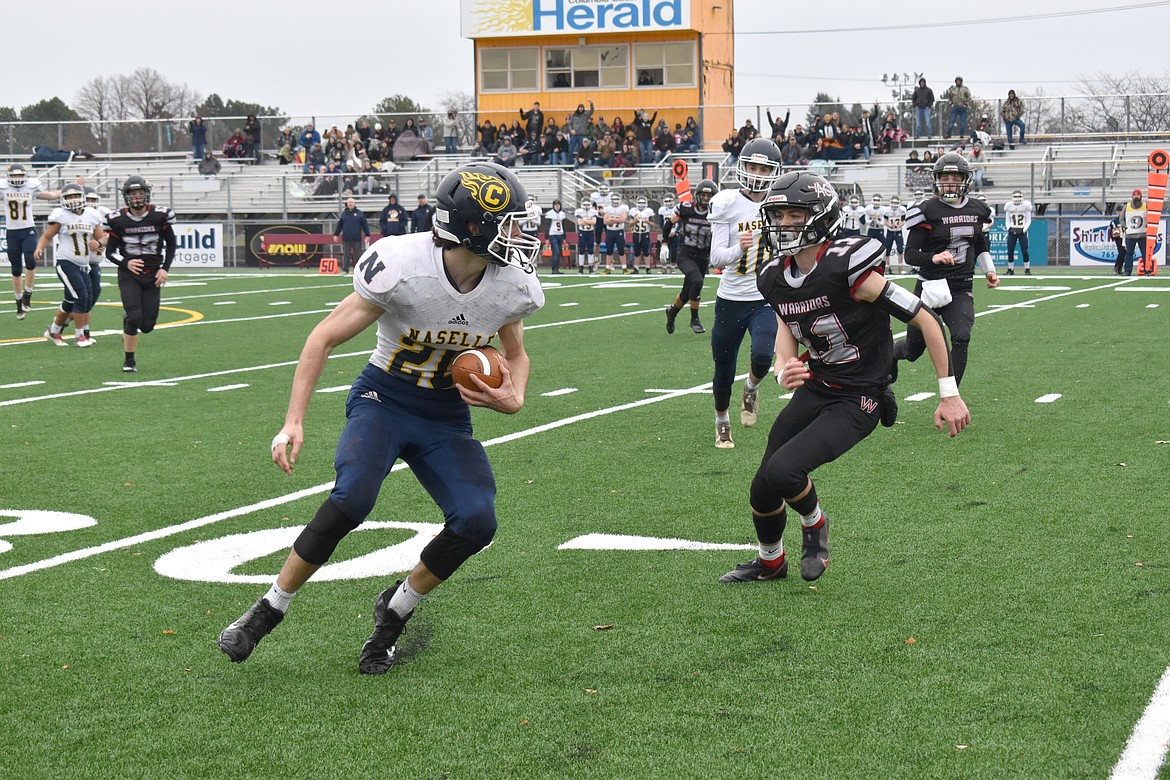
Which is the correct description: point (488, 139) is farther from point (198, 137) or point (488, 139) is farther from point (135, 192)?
point (135, 192)

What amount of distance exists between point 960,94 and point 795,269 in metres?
35.3

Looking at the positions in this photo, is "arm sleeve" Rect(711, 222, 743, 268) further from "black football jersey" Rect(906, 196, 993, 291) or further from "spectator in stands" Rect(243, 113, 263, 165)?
"spectator in stands" Rect(243, 113, 263, 165)

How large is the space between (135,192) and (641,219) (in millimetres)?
21255

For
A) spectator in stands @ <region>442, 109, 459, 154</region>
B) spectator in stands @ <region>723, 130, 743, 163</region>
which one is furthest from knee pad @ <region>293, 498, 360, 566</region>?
spectator in stands @ <region>442, 109, 459, 154</region>

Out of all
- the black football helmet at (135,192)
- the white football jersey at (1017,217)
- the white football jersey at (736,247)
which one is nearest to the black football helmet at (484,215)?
the white football jersey at (736,247)

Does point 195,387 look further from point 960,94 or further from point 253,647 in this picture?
point 960,94

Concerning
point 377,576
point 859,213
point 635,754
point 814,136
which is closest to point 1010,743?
point 635,754

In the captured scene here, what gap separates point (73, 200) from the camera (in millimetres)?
16328

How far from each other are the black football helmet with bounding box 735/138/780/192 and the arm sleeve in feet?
1.42

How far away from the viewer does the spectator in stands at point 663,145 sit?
131 feet

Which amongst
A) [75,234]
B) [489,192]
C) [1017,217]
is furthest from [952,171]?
[1017,217]

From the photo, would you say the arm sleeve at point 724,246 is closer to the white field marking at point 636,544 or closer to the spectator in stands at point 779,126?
the white field marking at point 636,544

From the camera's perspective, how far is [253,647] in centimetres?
468

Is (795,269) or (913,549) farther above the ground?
(795,269)
